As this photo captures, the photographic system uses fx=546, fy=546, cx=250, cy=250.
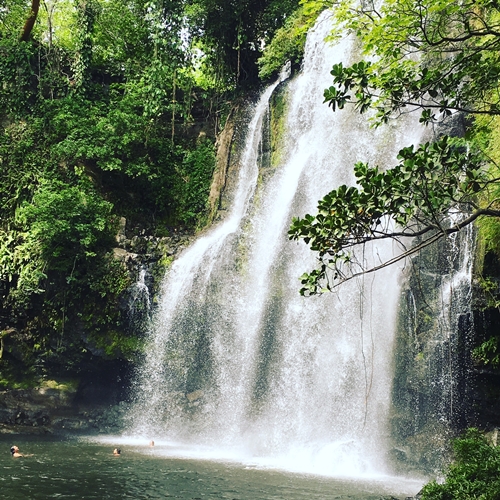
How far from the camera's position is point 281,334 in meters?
15.3

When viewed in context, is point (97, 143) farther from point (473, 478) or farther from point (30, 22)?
point (473, 478)

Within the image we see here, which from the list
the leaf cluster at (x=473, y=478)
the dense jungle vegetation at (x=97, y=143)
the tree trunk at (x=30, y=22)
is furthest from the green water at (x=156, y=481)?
the tree trunk at (x=30, y=22)

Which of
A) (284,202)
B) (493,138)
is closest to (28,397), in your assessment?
(284,202)

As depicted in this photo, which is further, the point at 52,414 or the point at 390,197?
the point at 52,414

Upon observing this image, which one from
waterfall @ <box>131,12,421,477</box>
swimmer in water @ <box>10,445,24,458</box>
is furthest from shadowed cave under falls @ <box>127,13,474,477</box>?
swimmer in water @ <box>10,445,24,458</box>

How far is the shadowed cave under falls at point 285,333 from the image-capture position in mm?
13273

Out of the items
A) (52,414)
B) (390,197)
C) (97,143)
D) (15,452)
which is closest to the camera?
(390,197)

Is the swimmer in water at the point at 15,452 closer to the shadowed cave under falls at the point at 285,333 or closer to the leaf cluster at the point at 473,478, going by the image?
the shadowed cave under falls at the point at 285,333

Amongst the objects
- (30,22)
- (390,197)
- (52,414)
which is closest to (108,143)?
(30,22)

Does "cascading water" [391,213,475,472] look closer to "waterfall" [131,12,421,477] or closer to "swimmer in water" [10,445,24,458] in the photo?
"waterfall" [131,12,421,477]

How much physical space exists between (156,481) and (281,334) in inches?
234

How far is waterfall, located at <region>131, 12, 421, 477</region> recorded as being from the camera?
13531 millimetres

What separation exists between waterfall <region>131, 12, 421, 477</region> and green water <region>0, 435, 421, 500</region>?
127 centimetres

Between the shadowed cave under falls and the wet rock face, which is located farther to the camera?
the wet rock face
